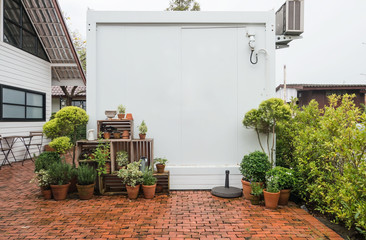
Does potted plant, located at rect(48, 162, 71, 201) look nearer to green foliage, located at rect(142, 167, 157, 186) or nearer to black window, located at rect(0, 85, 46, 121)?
green foliage, located at rect(142, 167, 157, 186)

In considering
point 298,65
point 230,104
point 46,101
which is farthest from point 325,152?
point 298,65

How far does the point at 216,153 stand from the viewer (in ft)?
17.0

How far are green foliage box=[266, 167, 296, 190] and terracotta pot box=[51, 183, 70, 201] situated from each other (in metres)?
3.64

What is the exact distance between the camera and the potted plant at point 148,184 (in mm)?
4508

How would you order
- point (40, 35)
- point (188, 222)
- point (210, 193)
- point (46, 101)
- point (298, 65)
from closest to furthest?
point (188, 222) → point (210, 193) → point (40, 35) → point (46, 101) → point (298, 65)

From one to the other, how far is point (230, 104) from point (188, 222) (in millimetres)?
2629

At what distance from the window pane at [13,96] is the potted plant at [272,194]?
7.82 m

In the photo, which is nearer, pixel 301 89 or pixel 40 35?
pixel 40 35

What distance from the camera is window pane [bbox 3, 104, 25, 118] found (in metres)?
7.50

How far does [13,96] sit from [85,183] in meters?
5.33

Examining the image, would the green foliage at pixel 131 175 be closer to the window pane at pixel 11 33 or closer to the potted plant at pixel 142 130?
the potted plant at pixel 142 130

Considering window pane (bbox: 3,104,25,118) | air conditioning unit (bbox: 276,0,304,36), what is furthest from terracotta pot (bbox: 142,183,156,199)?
window pane (bbox: 3,104,25,118)

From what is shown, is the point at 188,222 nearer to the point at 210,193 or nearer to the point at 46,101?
the point at 210,193

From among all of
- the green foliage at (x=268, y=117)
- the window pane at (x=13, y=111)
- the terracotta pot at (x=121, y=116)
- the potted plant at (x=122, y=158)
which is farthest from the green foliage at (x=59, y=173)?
the window pane at (x=13, y=111)
